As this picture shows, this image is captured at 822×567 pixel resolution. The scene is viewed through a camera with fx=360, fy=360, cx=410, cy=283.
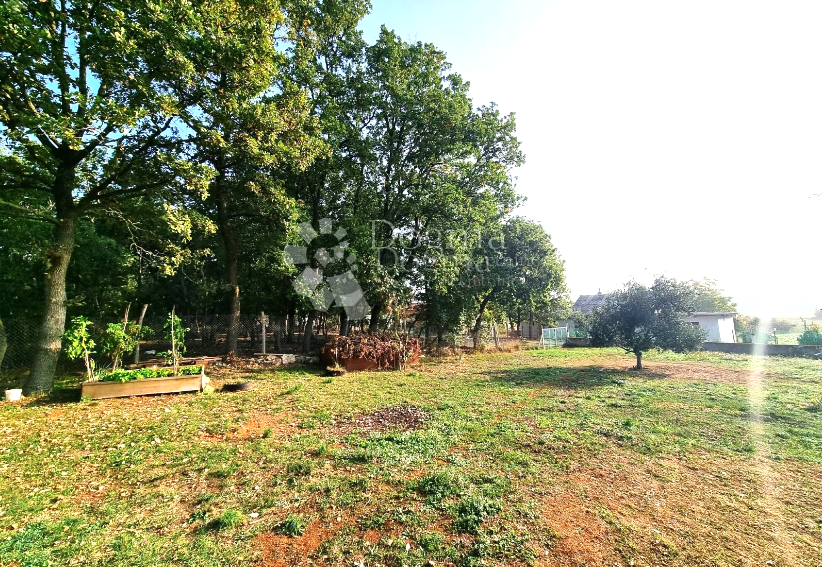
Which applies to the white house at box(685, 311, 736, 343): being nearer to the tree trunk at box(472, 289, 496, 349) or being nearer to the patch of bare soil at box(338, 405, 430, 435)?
the tree trunk at box(472, 289, 496, 349)

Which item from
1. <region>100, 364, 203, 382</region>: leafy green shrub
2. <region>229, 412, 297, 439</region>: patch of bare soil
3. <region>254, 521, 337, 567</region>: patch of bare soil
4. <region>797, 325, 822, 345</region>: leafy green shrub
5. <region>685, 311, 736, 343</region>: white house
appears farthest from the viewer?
<region>685, 311, 736, 343</region>: white house

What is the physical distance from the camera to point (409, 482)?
13.6 ft

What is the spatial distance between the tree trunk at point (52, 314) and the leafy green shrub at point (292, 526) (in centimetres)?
834

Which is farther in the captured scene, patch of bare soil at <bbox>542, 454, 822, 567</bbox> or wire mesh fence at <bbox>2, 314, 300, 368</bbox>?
wire mesh fence at <bbox>2, 314, 300, 368</bbox>

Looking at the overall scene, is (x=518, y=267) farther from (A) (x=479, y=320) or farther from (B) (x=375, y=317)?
(B) (x=375, y=317)

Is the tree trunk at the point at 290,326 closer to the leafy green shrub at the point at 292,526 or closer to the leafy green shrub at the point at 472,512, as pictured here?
the leafy green shrub at the point at 292,526

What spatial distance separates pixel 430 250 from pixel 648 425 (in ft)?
38.6

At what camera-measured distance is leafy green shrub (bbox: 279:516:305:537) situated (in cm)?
322

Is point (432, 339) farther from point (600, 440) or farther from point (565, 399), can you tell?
point (600, 440)

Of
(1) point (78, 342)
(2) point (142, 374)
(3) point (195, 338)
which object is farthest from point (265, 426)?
(3) point (195, 338)

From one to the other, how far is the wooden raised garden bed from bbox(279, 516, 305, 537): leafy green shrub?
6.79 meters

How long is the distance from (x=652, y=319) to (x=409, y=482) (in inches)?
507

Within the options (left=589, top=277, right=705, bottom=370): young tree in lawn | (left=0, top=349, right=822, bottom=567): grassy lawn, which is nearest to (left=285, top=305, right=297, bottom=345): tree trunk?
(left=0, top=349, right=822, bottom=567): grassy lawn

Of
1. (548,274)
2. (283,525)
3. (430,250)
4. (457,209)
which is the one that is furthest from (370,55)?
(283,525)
